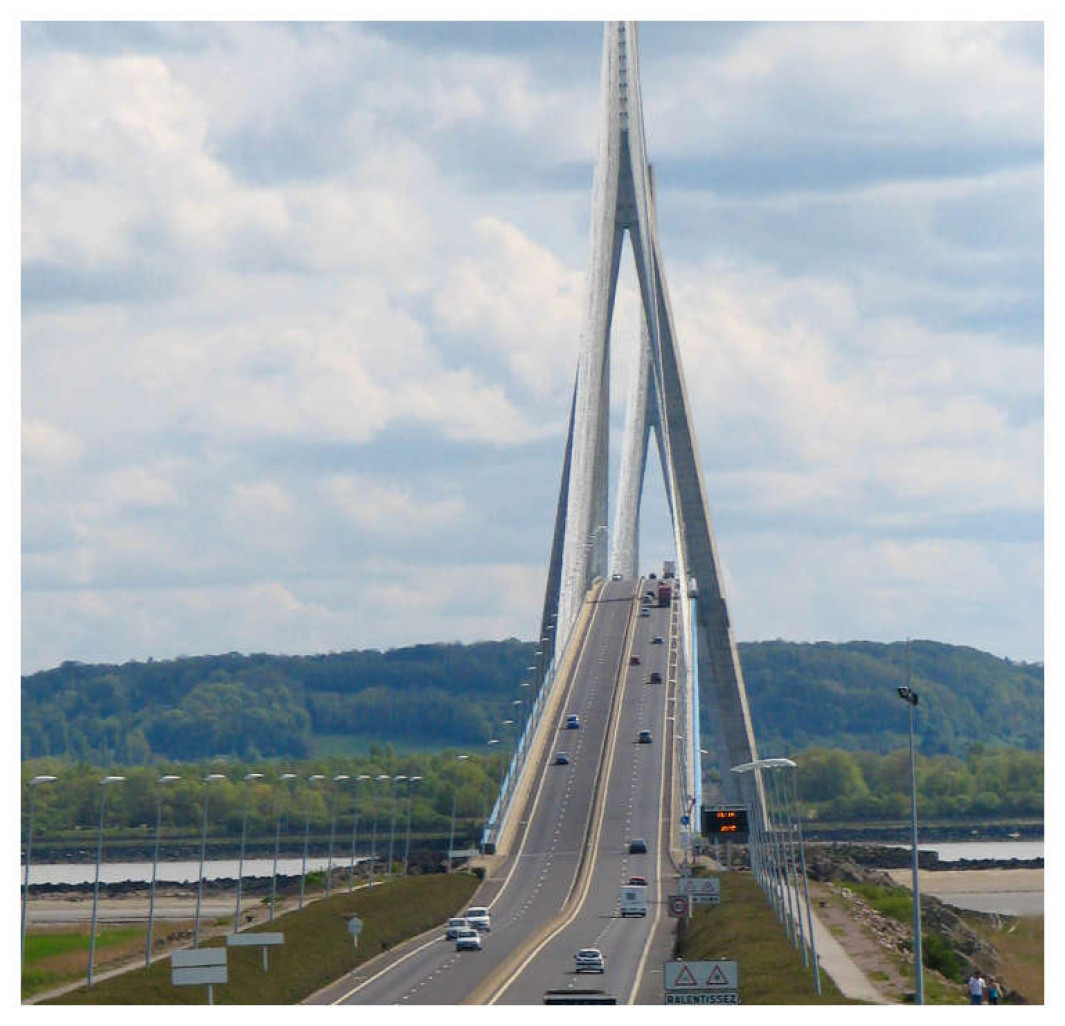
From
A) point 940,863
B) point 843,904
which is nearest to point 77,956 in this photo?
point 843,904

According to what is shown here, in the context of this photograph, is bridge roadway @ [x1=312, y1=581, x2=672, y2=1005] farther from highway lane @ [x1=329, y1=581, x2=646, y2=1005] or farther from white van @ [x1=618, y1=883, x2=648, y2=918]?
white van @ [x1=618, y1=883, x2=648, y2=918]

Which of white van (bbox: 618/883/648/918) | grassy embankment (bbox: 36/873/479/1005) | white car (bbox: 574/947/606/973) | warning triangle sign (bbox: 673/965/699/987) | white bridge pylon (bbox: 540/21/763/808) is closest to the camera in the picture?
warning triangle sign (bbox: 673/965/699/987)

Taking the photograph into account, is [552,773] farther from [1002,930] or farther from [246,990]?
[246,990]

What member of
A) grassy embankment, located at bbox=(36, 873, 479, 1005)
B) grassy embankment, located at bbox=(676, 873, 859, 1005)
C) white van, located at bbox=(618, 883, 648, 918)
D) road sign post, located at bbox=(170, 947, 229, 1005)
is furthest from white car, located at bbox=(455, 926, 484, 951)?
road sign post, located at bbox=(170, 947, 229, 1005)

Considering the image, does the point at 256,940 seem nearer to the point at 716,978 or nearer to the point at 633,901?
the point at 716,978

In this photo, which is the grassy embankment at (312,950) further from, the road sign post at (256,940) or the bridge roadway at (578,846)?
the bridge roadway at (578,846)

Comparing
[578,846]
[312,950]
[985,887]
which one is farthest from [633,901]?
[985,887]
